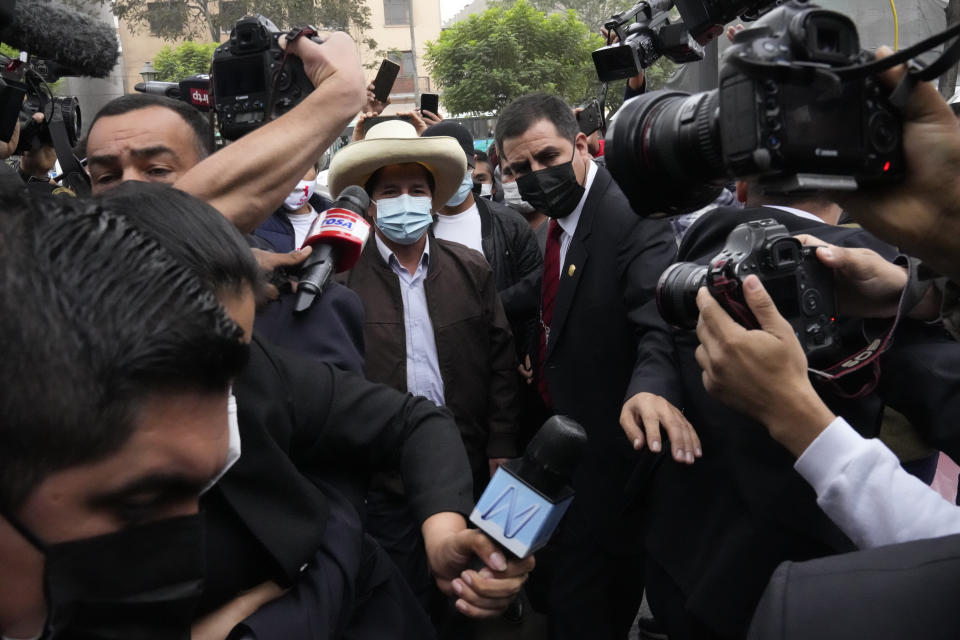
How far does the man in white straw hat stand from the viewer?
9.80 feet

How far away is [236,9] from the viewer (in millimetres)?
29031

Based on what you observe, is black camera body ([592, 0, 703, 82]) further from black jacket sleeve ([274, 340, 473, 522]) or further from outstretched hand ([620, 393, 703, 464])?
black jacket sleeve ([274, 340, 473, 522])

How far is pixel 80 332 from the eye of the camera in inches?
34.4

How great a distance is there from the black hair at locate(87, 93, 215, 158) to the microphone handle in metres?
0.66

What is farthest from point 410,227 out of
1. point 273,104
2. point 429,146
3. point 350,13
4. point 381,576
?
point 350,13

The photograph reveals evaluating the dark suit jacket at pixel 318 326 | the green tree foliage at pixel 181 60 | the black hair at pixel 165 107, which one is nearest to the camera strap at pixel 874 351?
the dark suit jacket at pixel 318 326

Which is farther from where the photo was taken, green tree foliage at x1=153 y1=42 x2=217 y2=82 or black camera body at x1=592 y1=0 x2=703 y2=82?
green tree foliage at x1=153 y1=42 x2=217 y2=82

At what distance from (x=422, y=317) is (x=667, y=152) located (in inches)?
77.0

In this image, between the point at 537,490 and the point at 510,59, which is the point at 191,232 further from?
the point at 510,59

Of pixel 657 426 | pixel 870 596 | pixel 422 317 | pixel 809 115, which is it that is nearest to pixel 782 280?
pixel 657 426

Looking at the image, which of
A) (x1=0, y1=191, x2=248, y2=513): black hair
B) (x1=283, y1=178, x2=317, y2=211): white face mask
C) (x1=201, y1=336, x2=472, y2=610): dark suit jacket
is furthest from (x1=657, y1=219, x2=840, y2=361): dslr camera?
(x1=283, y1=178, x2=317, y2=211): white face mask

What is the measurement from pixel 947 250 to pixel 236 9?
104 ft

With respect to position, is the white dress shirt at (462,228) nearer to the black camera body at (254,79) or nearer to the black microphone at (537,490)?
the black camera body at (254,79)

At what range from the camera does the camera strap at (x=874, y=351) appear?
1.55m
